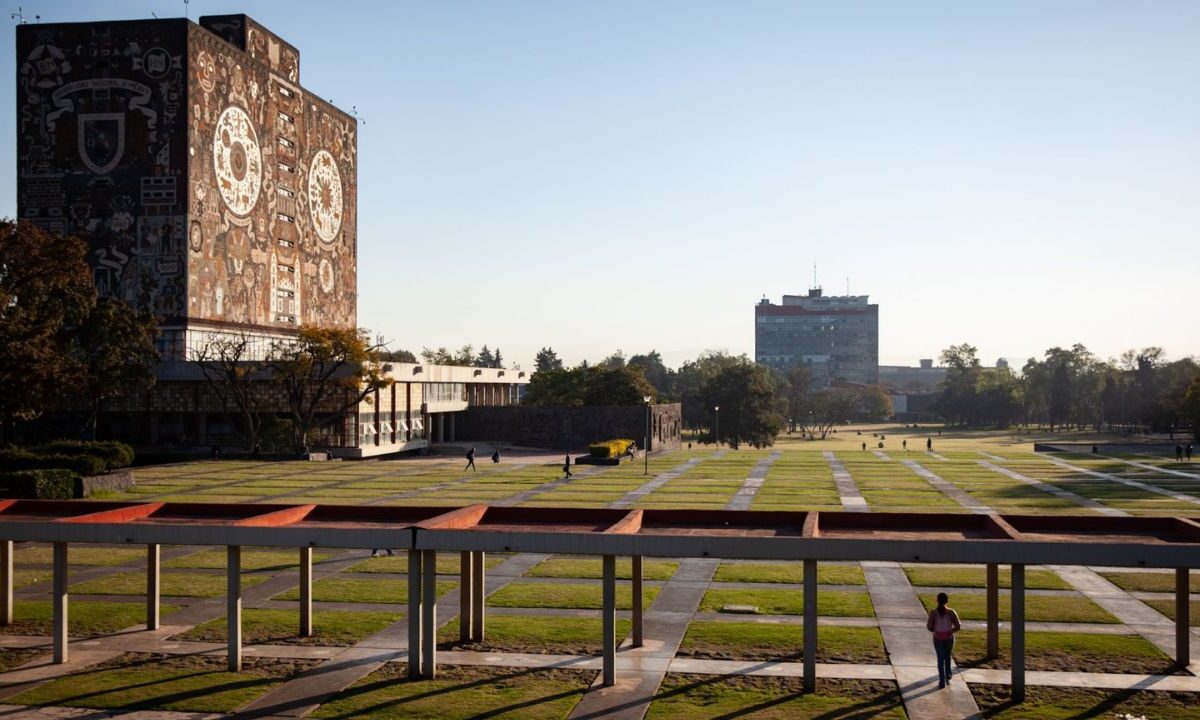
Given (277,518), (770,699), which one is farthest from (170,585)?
(770,699)

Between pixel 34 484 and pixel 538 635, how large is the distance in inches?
1374

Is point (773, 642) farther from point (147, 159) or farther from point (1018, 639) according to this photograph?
point (147, 159)

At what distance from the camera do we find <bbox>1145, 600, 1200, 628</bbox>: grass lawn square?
29852 millimetres

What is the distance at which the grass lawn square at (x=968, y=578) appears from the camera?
34.4 meters

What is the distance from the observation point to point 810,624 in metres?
23.1

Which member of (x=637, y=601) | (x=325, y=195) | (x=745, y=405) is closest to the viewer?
(x=637, y=601)

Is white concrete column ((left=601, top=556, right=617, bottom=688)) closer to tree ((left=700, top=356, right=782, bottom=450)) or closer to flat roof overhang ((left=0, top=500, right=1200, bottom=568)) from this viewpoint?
flat roof overhang ((left=0, top=500, right=1200, bottom=568))

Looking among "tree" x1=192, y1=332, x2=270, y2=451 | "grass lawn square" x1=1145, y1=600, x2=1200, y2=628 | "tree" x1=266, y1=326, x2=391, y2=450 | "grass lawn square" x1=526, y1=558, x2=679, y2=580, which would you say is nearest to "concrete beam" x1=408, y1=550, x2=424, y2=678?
"grass lawn square" x1=526, y1=558, x2=679, y2=580

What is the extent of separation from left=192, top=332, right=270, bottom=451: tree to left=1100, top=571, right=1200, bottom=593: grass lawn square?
66.2 metres

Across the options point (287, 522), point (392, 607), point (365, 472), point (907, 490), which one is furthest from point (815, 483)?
point (287, 522)

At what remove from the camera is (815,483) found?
2566 inches

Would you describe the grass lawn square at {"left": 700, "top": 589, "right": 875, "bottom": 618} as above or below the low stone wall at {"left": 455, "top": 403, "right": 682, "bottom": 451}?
below

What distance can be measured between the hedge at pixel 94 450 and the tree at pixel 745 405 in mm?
85710

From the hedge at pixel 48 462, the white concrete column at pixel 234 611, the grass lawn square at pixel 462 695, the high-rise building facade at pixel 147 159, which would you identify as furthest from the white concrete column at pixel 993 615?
the high-rise building facade at pixel 147 159
